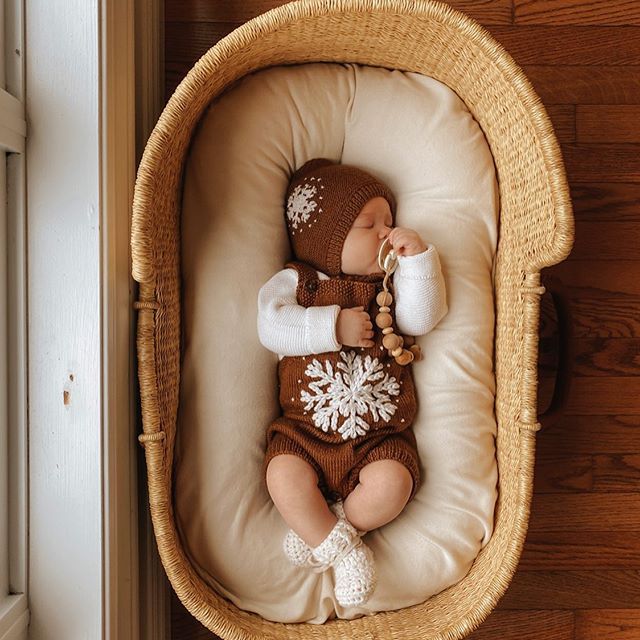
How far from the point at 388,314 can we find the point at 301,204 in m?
0.25

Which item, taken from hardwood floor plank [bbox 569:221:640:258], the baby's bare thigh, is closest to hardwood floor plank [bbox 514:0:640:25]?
hardwood floor plank [bbox 569:221:640:258]

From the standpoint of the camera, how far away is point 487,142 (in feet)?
4.42

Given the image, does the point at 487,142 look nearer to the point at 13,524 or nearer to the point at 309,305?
the point at 309,305

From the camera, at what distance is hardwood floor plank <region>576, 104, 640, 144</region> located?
1.50m

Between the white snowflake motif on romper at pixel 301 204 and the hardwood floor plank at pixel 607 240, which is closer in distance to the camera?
the white snowflake motif on romper at pixel 301 204

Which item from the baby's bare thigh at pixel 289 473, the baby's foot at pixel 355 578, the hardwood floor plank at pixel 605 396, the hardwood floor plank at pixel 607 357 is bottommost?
the baby's foot at pixel 355 578

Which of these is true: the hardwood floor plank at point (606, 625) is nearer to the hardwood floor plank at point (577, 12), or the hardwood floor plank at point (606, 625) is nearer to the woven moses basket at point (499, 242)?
the woven moses basket at point (499, 242)

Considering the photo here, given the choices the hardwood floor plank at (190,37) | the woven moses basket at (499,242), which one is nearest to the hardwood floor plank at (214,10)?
the hardwood floor plank at (190,37)

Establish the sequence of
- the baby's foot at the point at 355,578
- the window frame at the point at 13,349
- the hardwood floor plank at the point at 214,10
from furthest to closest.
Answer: the hardwood floor plank at the point at 214,10, the baby's foot at the point at 355,578, the window frame at the point at 13,349

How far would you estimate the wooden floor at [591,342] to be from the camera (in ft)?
4.91

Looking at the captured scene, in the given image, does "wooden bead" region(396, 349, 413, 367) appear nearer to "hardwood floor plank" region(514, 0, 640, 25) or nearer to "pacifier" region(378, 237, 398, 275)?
"pacifier" region(378, 237, 398, 275)

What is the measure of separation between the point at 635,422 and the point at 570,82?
0.72 m

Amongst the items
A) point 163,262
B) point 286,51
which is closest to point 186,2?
point 286,51

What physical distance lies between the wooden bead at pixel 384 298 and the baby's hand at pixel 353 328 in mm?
41
